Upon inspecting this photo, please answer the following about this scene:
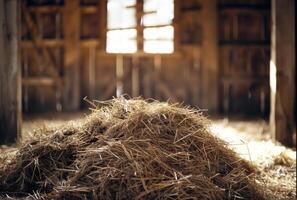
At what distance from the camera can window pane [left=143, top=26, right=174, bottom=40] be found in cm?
1204

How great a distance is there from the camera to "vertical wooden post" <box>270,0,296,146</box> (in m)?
7.79

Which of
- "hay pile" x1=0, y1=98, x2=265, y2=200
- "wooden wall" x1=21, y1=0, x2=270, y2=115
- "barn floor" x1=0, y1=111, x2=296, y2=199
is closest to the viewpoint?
"hay pile" x1=0, y1=98, x2=265, y2=200

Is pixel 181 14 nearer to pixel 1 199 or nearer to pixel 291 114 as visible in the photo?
pixel 291 114

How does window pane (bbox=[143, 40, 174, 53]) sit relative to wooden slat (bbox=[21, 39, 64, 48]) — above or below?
below

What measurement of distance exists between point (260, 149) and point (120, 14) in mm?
5706

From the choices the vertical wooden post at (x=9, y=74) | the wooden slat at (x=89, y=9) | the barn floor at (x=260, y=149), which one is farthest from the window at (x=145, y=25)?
the vertical wooden post at (x=9, y=74)

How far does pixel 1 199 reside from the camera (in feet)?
13.6

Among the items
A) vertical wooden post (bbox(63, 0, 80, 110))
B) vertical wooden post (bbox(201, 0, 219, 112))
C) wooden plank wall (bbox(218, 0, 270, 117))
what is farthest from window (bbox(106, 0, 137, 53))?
wooden plank wall (bbox(218, 0, 270, 117))

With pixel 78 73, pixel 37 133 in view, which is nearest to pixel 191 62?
pixel 78 73

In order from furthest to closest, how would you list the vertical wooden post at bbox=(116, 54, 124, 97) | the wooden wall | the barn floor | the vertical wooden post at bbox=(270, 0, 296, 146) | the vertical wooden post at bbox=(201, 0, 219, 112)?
the vertical wooden post at bbox=(116, 54, 124, 97), the wooden wall, the vertical wooden post at bbox=(201, 0, 219, 112), the vertical wooden post at bbox=(270, 0, 296, 146), the barn floor

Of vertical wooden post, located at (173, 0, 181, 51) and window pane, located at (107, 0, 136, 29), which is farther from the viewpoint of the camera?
window pane, located at (107, 0, 136, 29)

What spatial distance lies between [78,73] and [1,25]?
4726mm

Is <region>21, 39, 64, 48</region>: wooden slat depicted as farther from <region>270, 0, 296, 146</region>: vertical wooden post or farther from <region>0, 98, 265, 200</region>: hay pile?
<region>0, 98, 265, 200</region>: hay pile

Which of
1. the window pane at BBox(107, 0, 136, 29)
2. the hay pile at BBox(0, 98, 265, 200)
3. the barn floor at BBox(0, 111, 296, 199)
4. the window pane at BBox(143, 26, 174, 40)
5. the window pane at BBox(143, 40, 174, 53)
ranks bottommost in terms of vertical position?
the barn floor at BBox(0, 111, 296, 199)
